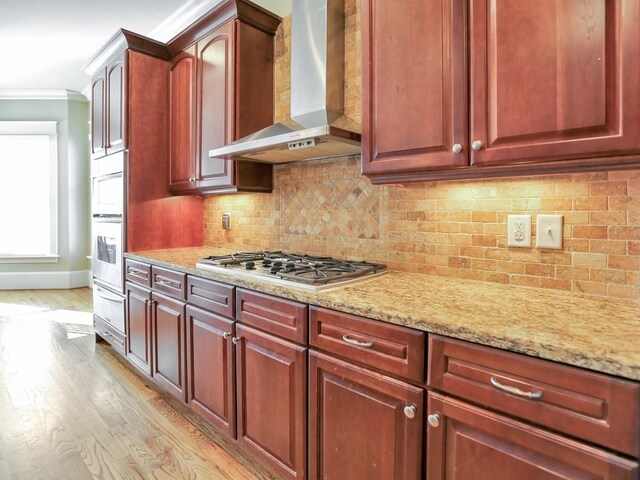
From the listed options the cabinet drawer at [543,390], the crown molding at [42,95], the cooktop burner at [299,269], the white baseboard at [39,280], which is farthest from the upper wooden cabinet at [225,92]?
the white baseboard at [39,280]

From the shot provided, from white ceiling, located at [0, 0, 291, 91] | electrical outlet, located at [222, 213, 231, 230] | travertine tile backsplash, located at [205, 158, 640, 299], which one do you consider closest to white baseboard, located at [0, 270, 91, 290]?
white ceiling, located at [0, 0, 291, 91]

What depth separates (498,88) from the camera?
1.30 metres

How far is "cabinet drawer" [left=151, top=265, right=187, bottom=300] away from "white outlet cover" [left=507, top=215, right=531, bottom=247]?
1.62 metres

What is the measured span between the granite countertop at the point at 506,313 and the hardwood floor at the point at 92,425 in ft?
2.94

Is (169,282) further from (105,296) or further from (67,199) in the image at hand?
(67,199)

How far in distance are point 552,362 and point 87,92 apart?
20.7ft

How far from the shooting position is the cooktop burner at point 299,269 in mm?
1589

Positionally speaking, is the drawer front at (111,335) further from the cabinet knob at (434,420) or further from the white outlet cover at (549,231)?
the white outlet cover at (549,231)

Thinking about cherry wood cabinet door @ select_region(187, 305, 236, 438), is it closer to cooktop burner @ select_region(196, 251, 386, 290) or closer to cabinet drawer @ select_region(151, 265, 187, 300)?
cabinet drawer @ select_region(151, 265, 187, 300)

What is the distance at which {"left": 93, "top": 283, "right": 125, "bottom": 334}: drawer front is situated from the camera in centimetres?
298

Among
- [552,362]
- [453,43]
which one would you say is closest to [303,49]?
[453,43]

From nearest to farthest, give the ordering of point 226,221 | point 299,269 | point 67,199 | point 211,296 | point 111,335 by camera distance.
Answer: point 299,269
point 211,296
point 226,221
point 111,335
point 67,199

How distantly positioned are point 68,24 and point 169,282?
2651mm

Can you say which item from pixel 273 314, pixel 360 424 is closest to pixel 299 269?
pixel 273 314
